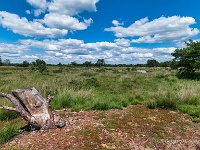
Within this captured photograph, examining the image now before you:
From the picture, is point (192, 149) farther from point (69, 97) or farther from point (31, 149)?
point (69, 97)

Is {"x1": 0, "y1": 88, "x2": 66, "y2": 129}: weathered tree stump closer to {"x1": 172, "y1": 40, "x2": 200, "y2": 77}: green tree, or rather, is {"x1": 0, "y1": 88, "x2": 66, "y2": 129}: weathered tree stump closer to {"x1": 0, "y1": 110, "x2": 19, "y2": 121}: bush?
{"x1": 0, "y1": 110, "x2": 19, "y2": 121}: bush

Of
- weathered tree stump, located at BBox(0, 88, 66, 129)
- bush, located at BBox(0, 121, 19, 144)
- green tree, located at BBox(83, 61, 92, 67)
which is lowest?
bush, located at BBox(0, 121, 19, 144)

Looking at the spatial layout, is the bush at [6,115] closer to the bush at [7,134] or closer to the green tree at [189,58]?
the bush at [7,134]

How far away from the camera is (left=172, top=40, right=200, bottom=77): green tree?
955 inches

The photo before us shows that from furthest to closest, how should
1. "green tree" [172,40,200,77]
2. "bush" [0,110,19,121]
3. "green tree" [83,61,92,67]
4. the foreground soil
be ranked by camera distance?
"green tree" [83,61,92,67] → "green tree" [172,40,200,77] → "bush" [0,110,19,121] → the foreground soil

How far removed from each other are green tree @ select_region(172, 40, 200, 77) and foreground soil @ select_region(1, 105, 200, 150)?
62.3ft

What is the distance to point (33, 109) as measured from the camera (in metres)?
5.69

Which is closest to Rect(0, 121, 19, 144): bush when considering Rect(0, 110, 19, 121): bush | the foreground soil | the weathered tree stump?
the foreground soil

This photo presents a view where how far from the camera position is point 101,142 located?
5.03m

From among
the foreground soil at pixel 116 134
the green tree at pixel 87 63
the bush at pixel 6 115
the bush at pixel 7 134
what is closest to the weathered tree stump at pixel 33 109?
the foreground soil at pixel 116 134

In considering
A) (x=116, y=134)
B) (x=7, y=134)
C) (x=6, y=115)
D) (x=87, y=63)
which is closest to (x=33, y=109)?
(x=7, y=134)

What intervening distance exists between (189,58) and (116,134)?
71.0ft

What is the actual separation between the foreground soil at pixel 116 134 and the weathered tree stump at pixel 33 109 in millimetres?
234

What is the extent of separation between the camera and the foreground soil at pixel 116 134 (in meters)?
4.89
